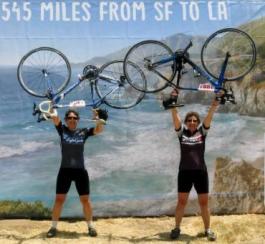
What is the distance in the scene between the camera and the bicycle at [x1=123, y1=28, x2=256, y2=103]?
23.3 ft

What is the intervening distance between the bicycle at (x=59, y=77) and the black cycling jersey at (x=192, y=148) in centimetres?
113

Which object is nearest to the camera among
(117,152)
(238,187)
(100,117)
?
(100,117)

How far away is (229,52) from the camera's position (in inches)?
291

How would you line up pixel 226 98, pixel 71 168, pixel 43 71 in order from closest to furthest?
pixel 71 168 → pixel 226 98 → pixel 43 71

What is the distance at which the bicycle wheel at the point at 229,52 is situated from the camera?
726cm

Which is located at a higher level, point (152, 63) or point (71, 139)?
point (152, 63)

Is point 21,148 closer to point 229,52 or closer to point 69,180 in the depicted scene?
point 69,180

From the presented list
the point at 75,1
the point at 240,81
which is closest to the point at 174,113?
the point at 240,81

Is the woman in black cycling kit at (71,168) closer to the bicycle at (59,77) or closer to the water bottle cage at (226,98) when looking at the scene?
the bicycle at (59,77)

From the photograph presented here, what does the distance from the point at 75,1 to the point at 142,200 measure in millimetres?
3009

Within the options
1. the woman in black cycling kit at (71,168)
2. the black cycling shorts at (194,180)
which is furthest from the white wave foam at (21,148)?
the black cycling shorts at (194,180)

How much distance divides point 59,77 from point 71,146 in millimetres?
1192

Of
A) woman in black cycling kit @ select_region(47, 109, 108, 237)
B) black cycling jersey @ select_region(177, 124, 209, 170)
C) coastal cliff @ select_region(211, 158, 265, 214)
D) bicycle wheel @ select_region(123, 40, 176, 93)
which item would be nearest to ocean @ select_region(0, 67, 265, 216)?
coastal cliff @ select_region(211, 158, 265, 214)

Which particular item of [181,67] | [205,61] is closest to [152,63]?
[181,67]
